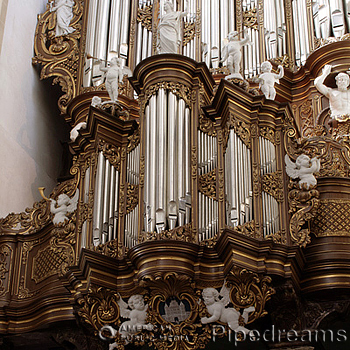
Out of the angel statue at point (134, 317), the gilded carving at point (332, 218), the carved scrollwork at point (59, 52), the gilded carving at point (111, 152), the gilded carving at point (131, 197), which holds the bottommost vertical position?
the angel statue at point (134, 317)

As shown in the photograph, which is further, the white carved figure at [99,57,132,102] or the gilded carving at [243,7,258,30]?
the gilded carving at [243,7,258,30]

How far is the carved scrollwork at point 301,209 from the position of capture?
44.7ft

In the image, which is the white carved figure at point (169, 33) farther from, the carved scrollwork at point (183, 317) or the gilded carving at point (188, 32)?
the carved scrollwork at point (183, 317)

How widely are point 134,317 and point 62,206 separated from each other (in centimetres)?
292

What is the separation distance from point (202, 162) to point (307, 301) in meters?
2.84

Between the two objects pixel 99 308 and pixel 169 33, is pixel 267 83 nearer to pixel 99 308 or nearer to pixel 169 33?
pixel 169 33

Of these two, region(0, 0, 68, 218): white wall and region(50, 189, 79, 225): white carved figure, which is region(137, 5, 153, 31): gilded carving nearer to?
region(0, 0, 68, 218): white wall

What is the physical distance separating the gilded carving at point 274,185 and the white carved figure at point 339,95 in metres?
2.97

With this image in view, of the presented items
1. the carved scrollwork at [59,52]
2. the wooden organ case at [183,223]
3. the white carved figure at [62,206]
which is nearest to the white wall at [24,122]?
the carved scrollwork at [59,52]

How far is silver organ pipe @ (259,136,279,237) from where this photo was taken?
1359 cm

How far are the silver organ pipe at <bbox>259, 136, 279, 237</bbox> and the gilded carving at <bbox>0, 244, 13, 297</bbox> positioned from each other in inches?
193

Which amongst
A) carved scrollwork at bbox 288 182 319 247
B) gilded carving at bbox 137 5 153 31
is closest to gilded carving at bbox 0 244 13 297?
carved scrollwork at bbox 288 182 319 247

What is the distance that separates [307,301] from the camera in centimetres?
1398

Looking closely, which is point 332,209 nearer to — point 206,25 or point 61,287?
point 61,287
